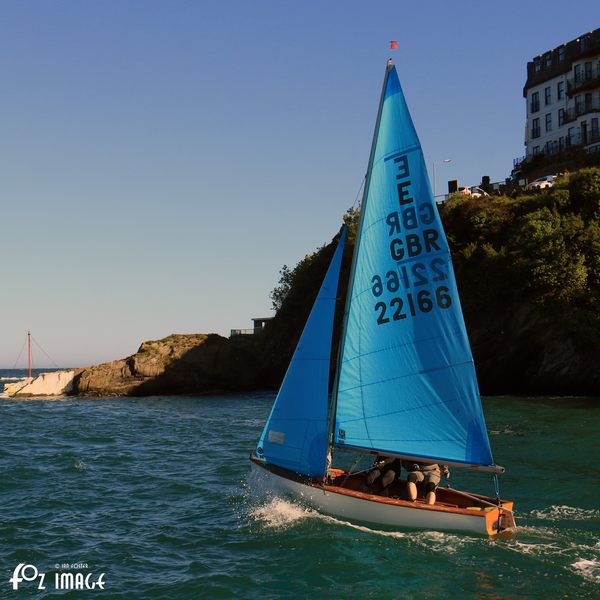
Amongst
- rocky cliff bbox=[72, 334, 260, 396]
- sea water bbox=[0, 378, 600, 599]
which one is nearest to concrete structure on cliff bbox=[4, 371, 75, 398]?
rocky cliff bbox=[72, 334, 260, 396]

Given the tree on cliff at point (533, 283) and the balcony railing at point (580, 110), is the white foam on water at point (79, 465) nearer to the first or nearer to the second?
the tree on cliff at point (533, 283)

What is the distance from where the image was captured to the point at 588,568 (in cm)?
1566

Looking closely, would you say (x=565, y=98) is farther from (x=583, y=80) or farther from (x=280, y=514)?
(x=280, y=514)

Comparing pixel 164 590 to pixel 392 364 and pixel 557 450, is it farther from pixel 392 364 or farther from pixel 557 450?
pixel 557 450

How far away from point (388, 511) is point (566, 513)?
613cm

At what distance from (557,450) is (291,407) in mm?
15893

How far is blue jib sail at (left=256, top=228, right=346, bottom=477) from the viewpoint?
1948 cm

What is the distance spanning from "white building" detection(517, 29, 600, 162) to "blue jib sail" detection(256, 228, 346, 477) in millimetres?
59364

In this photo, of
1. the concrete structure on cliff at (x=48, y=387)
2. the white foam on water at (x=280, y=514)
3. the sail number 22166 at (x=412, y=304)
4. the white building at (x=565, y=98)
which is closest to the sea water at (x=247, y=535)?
the white foam on water at (x=280, y=514)

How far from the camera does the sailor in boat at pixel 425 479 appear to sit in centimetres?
1822

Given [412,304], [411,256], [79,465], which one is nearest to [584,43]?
[411,256]

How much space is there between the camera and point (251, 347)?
247 ft

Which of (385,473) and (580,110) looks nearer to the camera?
(385,473)

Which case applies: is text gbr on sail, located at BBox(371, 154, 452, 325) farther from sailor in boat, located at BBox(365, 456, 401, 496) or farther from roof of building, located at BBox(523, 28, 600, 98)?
roof of building, located at BBox(523, 28, 600, 98)
